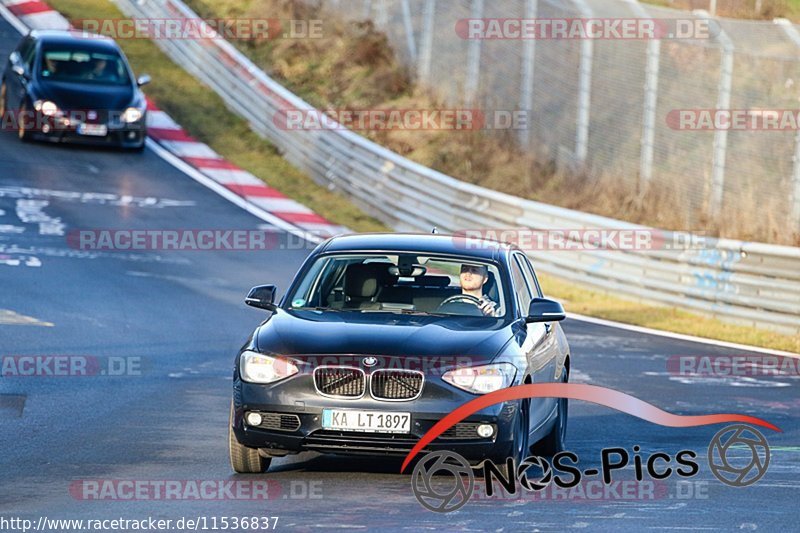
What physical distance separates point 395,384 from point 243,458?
42.9 inches

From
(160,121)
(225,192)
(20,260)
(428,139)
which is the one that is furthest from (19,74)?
(20,260)

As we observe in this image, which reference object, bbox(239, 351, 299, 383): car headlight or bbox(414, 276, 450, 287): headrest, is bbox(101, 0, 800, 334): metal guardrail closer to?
bbox(414, 276, 450, 287): headrest

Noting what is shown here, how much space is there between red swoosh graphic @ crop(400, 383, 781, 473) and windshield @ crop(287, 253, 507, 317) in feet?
2.47

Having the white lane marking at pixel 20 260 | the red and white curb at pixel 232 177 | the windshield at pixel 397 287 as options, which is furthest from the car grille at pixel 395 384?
the red and white curb at pixel 232 177

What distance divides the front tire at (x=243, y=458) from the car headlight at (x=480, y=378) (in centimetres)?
128

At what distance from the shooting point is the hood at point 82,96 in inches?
1050

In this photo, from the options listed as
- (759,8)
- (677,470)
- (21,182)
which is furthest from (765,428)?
(759,8)

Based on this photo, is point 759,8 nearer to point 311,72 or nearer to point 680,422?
point 311,72

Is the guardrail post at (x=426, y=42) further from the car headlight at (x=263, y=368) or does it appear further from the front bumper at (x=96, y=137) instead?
the car headlight at (x=263, y=368)

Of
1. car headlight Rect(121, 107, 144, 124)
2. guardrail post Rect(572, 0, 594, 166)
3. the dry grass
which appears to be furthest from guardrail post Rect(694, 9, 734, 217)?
car headlight Rect(121, 107, 144, 124)

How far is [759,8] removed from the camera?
103 ft

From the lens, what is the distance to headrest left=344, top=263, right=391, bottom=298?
409 inches

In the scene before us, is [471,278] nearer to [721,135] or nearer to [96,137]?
[721,135]

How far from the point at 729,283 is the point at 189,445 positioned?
35.9ft
